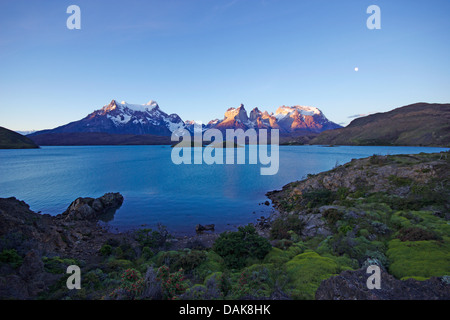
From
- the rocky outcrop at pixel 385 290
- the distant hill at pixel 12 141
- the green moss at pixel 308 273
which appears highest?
the distant hill at pixel 12 141

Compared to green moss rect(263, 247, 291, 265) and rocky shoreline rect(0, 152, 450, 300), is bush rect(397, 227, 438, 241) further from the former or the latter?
green moss rect(263, 247, 291, 265)

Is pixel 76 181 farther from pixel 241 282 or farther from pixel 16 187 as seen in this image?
pixel 241 282

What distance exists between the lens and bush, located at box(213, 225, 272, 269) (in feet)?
37.4

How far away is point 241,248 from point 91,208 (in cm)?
2473

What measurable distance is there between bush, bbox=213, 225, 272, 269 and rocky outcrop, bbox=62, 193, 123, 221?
21861 mm

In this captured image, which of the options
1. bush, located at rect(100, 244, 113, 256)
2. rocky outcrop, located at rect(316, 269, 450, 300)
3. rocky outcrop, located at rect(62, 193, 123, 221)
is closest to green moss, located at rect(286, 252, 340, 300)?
rocky outcrop, located at rect(316, 269, 450, 300)

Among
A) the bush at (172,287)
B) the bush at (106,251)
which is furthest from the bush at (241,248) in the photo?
the bush at (106,251)

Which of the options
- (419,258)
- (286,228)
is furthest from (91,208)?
(419,258)

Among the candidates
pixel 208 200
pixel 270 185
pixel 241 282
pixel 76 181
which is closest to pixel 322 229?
pixel 241 282

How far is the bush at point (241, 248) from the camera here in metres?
11.4

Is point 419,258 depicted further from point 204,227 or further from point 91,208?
point 91,208

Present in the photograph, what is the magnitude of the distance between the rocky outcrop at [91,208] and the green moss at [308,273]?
26.9 m

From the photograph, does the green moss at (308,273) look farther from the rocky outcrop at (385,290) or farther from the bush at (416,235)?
the bush at (416,235)
